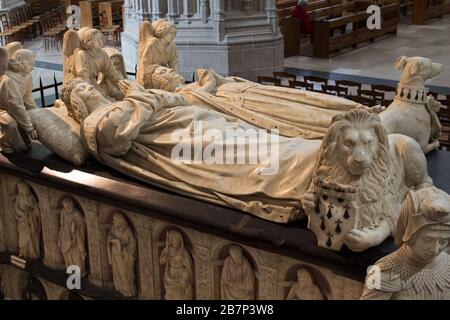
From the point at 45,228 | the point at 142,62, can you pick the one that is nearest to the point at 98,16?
the point at 142,62

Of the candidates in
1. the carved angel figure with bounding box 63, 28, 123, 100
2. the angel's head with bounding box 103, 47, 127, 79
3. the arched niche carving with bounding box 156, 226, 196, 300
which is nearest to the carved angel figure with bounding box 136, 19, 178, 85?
the angel's head with bounding box 103, 47, 127, 79

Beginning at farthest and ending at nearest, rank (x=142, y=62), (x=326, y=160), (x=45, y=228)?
1. (x=142, y=62)
2. (x=45, y=228)
3. (x=326, y=160)

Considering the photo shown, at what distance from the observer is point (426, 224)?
2.48m

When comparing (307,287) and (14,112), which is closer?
(307,287)

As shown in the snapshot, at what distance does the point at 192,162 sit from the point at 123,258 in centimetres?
71

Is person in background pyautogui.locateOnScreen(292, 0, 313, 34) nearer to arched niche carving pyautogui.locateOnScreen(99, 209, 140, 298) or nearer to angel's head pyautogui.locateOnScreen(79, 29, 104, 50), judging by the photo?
angel's head pyautogui.locateOnScreen(79, 29, 104, 50)

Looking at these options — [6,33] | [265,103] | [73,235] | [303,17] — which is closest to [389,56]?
[303,17]

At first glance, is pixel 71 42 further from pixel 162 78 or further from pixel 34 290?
pixel 34 290

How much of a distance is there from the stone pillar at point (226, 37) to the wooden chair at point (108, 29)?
13.7ft

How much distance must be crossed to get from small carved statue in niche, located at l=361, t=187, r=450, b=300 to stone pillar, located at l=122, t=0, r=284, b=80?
7.69m

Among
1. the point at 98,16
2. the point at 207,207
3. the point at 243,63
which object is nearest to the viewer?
the point at 207,207
